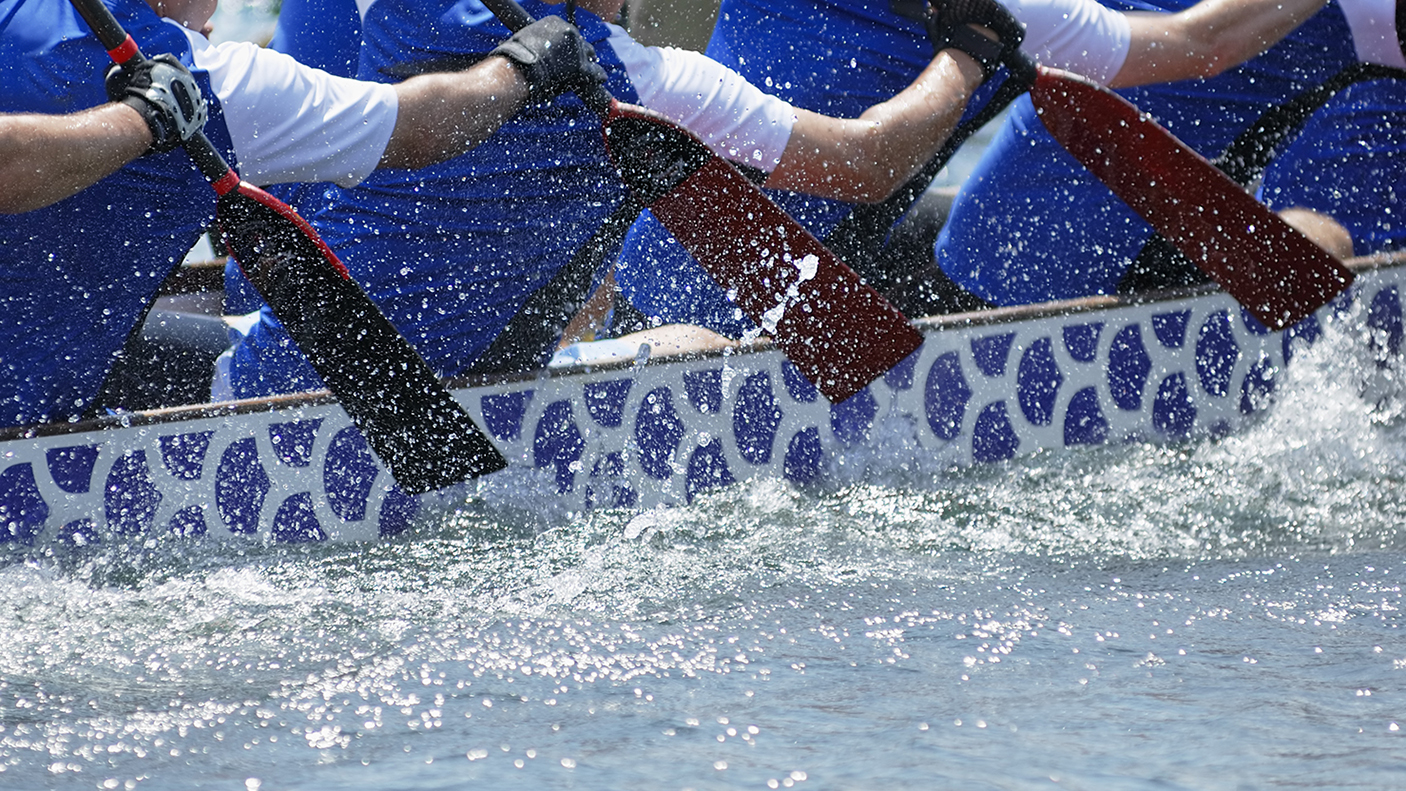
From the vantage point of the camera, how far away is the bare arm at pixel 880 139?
259 cm

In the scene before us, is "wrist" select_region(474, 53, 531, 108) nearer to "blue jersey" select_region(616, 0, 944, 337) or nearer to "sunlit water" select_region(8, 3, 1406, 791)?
"sunlit water" select_region(8, 3, 1406, 791)

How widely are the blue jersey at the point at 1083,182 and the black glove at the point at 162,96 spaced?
1.79m

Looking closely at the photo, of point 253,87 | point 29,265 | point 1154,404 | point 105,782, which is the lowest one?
point 105,782

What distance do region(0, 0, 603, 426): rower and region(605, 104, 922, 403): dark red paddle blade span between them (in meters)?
0.30

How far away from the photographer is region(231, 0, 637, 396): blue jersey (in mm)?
2354

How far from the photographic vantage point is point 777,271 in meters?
2.56

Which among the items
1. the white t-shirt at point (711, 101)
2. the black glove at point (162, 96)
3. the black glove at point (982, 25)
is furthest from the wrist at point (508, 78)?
the black glove at point (982, 25)

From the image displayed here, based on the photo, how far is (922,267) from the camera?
3.52 metres

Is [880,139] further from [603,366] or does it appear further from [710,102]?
[603,366]

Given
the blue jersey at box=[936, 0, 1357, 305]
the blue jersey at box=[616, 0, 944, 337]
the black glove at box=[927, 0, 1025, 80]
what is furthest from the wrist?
the blue jersey at box=[936, 0, 1357, 305]

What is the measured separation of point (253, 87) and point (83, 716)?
974mm

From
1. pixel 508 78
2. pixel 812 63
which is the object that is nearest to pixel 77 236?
pixel 508 78

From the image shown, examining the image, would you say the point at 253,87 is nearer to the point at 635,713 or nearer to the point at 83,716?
the point at 83,716

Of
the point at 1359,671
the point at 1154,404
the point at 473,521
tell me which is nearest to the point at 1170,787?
the point at 1359,671
